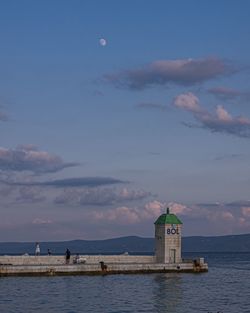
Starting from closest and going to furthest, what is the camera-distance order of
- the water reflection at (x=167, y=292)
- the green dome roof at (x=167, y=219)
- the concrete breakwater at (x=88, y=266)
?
the water reflection at (x=167, y=292), the concrete breakwater at (x=88, y=266), the green dome roof at (x=167, y=219)

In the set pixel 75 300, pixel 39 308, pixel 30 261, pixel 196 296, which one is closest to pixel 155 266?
pixel 30 261

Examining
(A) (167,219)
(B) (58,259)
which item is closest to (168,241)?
(A) (167,219)

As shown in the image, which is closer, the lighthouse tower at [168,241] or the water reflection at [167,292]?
the water reflection at [167,292]

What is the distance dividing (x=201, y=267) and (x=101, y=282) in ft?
63.0

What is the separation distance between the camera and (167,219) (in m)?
92.2

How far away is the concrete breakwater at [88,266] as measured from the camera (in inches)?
3191

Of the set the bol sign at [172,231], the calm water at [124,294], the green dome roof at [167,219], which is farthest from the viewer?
the green dome roof at [167,219]

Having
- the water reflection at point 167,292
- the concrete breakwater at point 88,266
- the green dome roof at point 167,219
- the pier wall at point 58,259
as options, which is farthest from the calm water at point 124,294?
the green dome roof at point 167,219

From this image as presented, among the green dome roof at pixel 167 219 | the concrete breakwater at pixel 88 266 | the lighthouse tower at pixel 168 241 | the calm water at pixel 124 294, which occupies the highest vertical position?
the green dome roof at pixel 167 219

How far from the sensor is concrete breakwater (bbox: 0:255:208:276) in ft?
266

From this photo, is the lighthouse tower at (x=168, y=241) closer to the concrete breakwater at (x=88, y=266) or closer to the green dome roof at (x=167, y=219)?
the green dome roof at (x=167, y=219)

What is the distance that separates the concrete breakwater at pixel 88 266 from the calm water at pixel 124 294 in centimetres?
135

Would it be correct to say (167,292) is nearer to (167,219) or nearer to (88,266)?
(88,266)

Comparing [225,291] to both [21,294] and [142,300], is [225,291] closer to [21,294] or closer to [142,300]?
[142,300]
